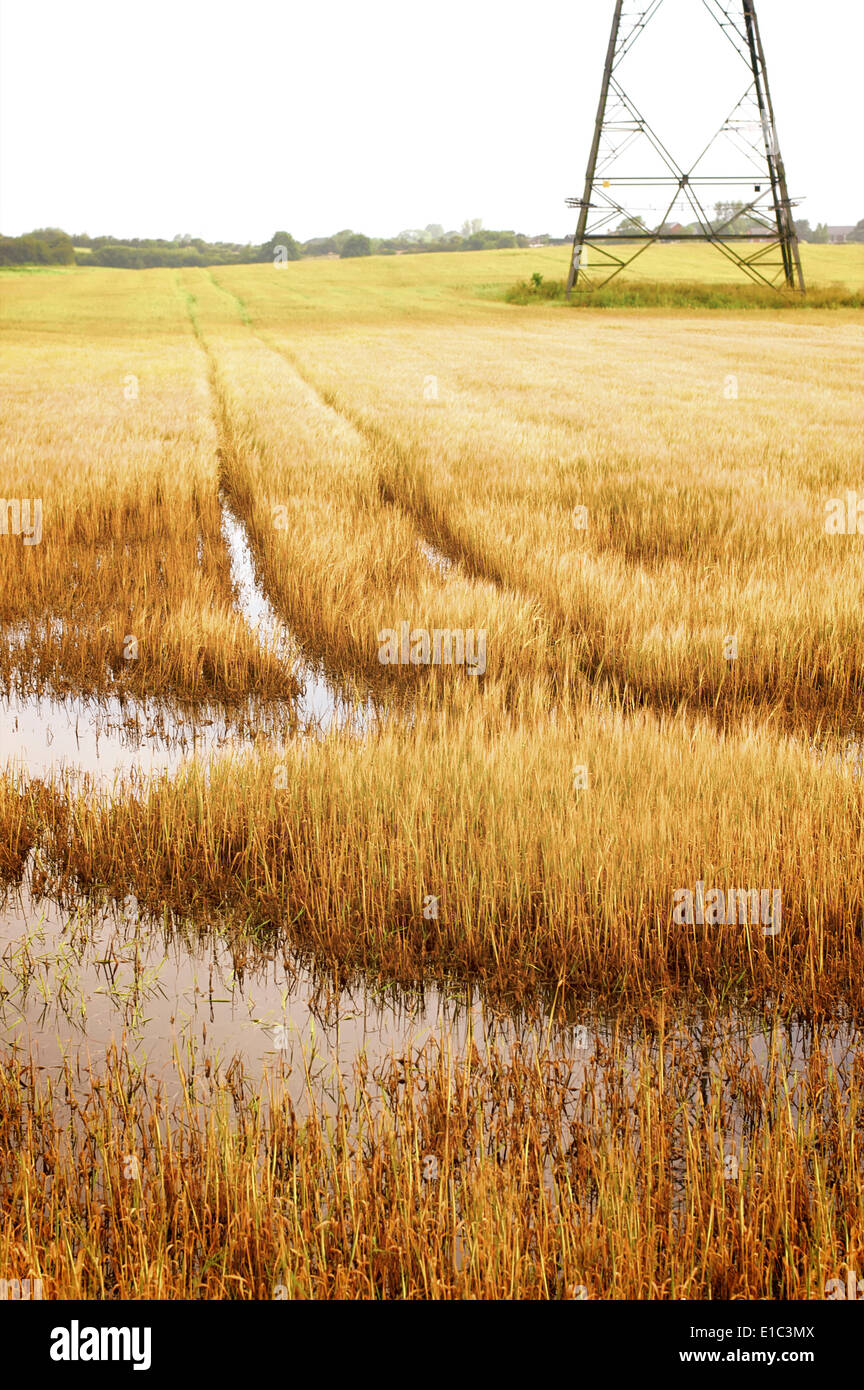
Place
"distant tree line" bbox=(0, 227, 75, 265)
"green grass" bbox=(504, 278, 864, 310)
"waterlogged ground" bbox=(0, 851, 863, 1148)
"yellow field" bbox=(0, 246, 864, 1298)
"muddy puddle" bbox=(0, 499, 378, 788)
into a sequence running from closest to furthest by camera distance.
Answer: "yellow field" bbox=(0, 246, 864, 1298) → "waterlogged ground" bbox=(0, 851, 863, 1148) → "muddy puddle" bbox=(0, 499, 378, 788) → "green grass" bbox=(504, 278, 864, 310) → "distant tree line" bbox=(0, 227, 75, 265)

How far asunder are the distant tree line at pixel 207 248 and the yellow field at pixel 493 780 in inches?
3066

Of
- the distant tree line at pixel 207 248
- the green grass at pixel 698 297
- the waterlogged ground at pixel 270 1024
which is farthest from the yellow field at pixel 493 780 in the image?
the distant tree line at pixel 207 248

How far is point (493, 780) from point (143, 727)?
2.10m

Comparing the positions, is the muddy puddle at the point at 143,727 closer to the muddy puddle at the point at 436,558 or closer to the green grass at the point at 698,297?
the muddy puddle at the point at 436,558

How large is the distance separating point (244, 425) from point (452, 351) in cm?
1309

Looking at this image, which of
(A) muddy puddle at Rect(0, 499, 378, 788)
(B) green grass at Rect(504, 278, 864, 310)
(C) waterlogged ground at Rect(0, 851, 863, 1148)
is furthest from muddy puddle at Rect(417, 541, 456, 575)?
(B) green grass at Rect(504, 278, 864, 310)

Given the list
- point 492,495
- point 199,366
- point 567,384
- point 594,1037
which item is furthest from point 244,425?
point 594,1037

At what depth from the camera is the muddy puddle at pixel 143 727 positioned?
461 centimetres

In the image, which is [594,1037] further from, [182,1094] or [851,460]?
[851,460]

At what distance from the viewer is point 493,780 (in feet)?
12.8

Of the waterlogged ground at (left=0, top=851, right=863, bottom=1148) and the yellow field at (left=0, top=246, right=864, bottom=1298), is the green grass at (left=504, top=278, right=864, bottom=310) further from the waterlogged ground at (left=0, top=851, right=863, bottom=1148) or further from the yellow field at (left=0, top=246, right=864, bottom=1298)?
the waterlogged ground at (left=0, top=851, right=863, bottom=1148)

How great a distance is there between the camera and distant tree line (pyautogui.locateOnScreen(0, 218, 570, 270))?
86.6 m

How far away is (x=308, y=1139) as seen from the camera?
222cm

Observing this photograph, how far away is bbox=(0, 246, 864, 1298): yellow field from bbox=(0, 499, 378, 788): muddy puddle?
91 millimetres
